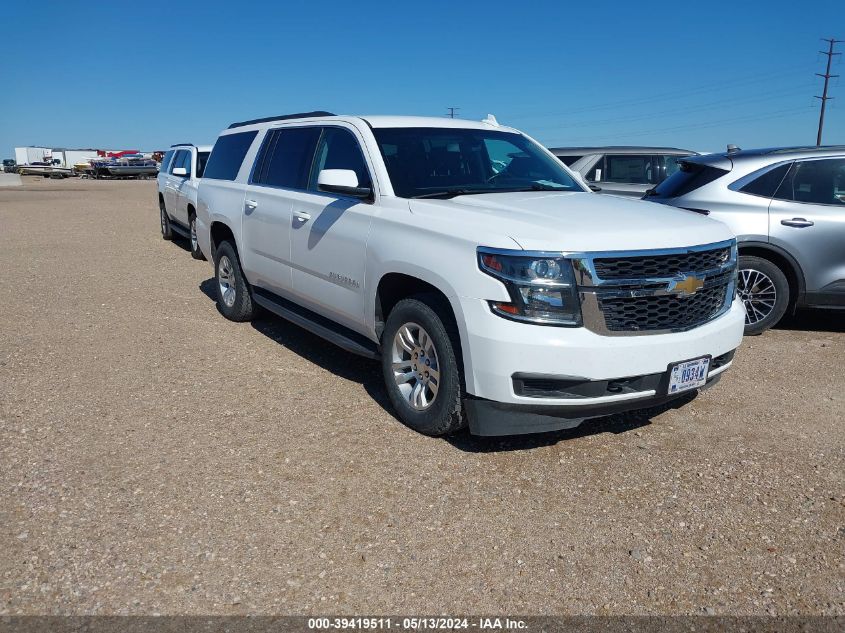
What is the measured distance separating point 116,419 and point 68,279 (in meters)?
5.99

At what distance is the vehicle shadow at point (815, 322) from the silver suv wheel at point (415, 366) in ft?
15.0

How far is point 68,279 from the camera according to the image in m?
9.87

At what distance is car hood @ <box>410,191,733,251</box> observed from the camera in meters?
3.74

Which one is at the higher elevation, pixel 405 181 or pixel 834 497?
pixel 405 181

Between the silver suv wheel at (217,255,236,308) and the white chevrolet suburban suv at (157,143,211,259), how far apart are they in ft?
13.2

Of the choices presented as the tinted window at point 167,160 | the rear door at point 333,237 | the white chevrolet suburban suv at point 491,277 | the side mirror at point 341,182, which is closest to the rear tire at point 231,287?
the white chevrolet suburban suv at point 491,277

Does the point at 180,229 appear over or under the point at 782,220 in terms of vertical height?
under

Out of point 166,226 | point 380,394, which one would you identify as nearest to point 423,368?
point 380,394

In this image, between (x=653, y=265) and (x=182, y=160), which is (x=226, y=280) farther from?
(x=182, y=160)

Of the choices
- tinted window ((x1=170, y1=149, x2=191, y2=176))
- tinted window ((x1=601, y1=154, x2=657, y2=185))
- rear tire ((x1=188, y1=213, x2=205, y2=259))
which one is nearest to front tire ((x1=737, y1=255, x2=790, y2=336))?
tinted window ((x1=601, y1=154, x2=657, y2=185))

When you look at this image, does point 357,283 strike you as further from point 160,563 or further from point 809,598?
point 809,598

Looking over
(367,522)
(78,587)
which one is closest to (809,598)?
(367,522)

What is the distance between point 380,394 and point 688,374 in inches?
84.5

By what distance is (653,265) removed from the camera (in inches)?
151
